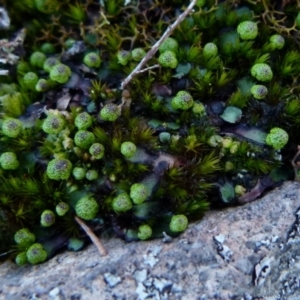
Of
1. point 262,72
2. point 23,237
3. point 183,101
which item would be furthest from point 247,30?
point 23,237

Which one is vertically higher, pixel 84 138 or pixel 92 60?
pixel 92 60

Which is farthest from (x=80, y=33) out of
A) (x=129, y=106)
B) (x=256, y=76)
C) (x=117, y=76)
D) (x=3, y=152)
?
(x=256, y=76)

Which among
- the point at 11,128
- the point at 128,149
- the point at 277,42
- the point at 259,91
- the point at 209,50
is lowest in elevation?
the point at 11,128

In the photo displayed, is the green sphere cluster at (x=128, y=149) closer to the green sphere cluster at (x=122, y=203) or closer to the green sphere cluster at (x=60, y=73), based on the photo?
the green sphere cluster at (x=122, y=203)

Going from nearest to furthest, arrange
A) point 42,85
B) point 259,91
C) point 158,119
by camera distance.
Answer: point 259,91 < point 158,119 < point 42,85

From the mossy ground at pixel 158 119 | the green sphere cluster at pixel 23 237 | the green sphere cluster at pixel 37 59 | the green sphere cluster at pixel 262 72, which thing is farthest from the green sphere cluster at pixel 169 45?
the green sphere cluster at pixel 23 237

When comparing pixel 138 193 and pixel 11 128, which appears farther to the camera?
pixel 11 128

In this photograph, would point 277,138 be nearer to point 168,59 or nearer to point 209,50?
point 209,50
